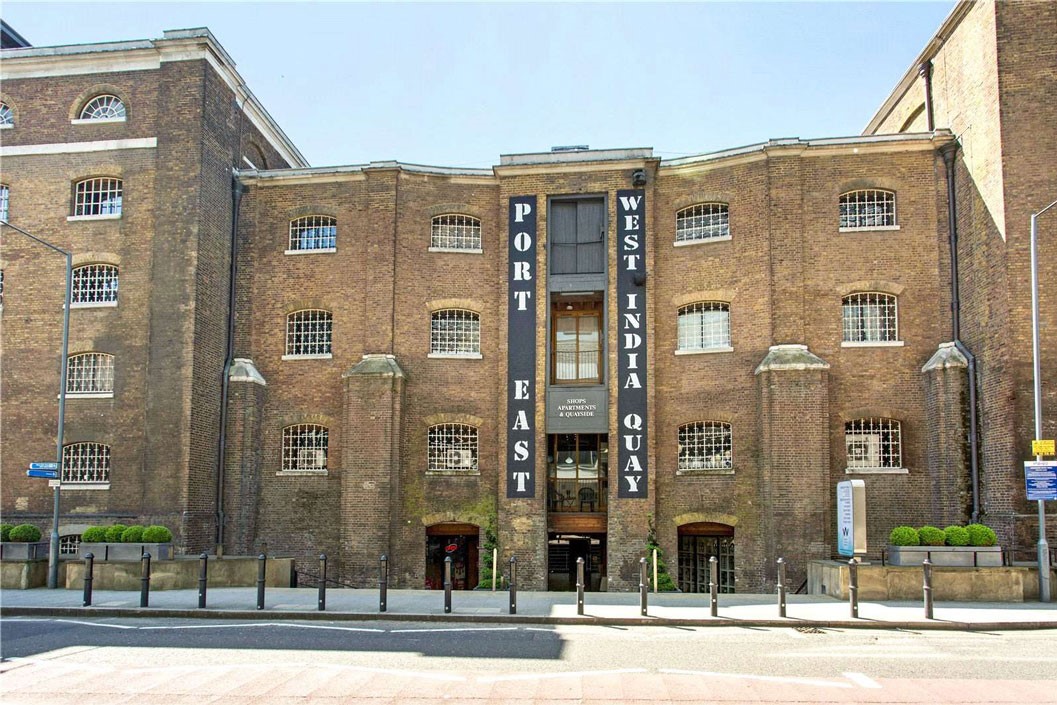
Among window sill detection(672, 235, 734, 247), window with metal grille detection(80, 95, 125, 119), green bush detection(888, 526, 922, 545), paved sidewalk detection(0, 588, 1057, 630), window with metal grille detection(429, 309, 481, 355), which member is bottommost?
paved sidewalk detection(0, 588, 1057, 630)

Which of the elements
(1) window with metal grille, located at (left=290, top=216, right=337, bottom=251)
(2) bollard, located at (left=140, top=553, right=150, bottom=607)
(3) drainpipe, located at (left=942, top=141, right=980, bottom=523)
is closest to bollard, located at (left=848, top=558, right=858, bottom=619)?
(3) drainpipe, located at (left=942, top=141, right=980, bottom=523)

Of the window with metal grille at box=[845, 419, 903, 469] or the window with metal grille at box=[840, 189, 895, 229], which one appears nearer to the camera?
the window with metal grille at box=[845, 419, 903, 469]

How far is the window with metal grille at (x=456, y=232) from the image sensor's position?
2653 centimetres

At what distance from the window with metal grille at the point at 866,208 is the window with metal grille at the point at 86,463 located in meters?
20.2

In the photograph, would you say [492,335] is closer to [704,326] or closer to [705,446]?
[704,326]

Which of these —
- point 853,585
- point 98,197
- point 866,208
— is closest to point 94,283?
point 98,197

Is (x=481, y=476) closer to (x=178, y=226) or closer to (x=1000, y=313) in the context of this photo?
(x=178, y=226)

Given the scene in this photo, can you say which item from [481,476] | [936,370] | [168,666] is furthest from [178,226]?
[936,370]

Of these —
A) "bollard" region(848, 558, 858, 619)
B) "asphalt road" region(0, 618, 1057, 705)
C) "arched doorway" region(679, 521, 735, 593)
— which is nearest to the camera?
"asphalt road" region(0, 618, 1057, 705)

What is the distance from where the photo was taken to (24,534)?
73.0 ft

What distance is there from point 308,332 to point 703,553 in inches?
485

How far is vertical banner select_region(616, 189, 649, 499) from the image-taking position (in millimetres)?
24578

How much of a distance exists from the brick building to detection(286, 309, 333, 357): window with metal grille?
79mm

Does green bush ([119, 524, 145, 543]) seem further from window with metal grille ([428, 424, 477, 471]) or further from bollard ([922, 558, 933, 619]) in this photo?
bollard ([922, 558, 933, 619])
